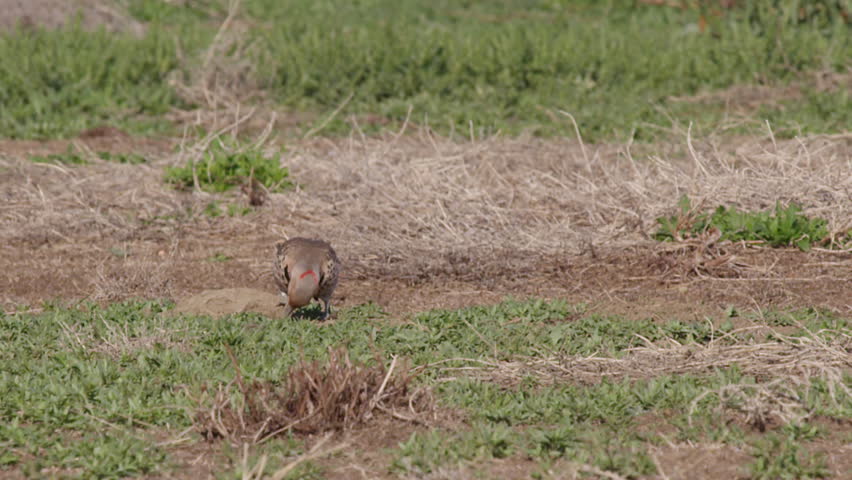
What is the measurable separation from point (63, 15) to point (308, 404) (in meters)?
12.3

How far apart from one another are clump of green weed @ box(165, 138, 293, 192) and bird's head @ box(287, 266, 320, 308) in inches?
145

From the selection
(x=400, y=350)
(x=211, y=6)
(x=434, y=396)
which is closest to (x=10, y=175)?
Answer: (x=400, y=350)

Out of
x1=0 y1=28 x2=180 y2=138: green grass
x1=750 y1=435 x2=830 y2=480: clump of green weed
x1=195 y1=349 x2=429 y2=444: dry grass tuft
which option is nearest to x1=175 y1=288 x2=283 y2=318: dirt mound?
x1=195 y1=349 x2=429 y2=444: dry grass tuft

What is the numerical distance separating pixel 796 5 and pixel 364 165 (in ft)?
25.5

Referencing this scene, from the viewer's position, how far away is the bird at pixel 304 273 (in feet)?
23.0

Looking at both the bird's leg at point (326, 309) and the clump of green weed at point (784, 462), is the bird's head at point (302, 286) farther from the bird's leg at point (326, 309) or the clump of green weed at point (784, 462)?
the clump of green weed at point (784, 462)

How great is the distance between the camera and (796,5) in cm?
1579

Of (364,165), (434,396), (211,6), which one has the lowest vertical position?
(211,6)

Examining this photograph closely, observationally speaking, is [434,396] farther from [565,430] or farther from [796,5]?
[796,5]

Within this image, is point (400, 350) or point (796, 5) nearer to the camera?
point (400, 350)

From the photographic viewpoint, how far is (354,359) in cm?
631

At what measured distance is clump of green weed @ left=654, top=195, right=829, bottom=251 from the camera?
28.4ft

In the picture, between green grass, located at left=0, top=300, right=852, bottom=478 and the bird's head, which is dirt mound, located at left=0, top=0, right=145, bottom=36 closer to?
green grass, located at left=0, top=300, right=852, bottom=478

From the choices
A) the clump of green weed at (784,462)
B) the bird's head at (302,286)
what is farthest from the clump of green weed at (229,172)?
the clump of green weed at (784,462)
